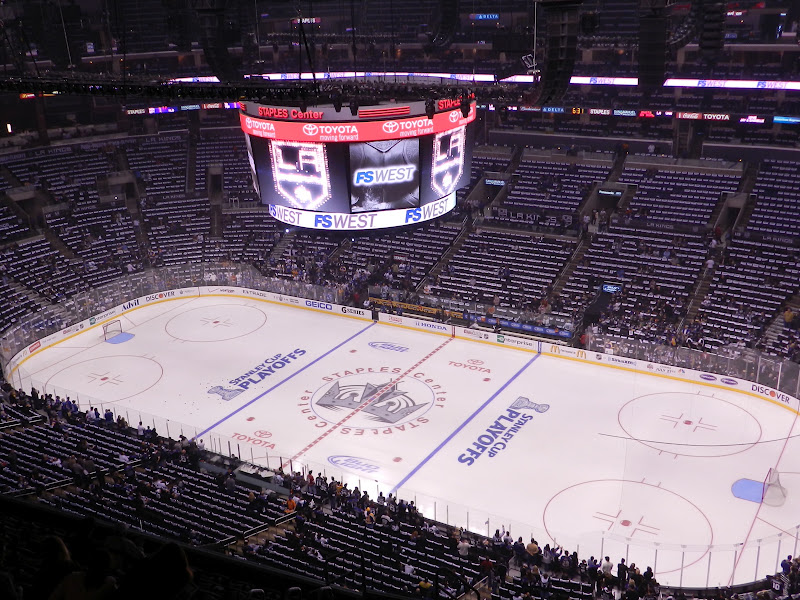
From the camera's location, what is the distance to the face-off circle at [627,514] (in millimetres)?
16562

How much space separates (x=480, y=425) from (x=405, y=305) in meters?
8.68

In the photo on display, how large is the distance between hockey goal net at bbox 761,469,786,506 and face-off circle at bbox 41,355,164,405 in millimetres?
17630

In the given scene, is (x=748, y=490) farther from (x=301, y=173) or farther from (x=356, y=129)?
(x=301, y=173)

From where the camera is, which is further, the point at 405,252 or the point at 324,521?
the point at 405,252

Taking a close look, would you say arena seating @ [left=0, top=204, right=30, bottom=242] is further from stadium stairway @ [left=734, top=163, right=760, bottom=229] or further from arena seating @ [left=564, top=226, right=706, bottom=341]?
stadium stairway @ [left=734, top=163, right=760, bottom=229]

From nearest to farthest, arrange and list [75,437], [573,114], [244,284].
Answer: [75,437] < [244,284] < [573,114]

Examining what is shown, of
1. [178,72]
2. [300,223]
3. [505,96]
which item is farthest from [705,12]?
[178,72]

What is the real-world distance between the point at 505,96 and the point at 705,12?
18.6ft

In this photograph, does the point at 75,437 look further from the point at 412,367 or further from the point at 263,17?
the point at 263,17

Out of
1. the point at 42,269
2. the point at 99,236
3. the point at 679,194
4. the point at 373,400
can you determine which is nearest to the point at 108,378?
the point at 373,400

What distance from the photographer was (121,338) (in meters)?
28.6

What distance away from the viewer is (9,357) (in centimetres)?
2541

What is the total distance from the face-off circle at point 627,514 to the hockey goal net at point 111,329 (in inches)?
719

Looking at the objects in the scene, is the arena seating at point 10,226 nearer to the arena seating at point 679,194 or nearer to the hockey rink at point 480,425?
the hockey rink at point 480,425
